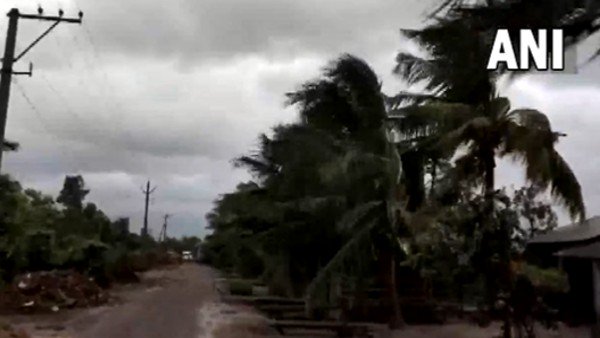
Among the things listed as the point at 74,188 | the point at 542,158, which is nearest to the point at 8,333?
the point at 542,158

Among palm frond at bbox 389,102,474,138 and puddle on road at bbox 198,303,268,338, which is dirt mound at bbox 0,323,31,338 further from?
palm frond at bbox 389,102,474,138

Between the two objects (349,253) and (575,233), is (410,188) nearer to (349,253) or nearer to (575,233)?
(349,253)

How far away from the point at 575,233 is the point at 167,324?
35.7 ft

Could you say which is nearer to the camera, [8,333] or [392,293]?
[8,333]

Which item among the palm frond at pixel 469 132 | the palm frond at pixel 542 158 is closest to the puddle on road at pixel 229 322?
the palm frond at pixel 469 132

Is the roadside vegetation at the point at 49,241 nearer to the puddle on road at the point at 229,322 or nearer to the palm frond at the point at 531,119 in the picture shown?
the puddle on road at the point at 229,322

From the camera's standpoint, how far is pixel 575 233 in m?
21.5

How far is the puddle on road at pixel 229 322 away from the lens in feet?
62.8

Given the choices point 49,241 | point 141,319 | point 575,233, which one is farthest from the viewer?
point 49,241

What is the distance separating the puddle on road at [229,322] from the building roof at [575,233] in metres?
7.31

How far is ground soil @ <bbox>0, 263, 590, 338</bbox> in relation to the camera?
18703 mm

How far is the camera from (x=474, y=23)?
5812 mm

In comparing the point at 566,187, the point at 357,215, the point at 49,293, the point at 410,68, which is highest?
the point at 410,68

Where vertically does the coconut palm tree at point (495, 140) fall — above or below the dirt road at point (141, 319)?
above
